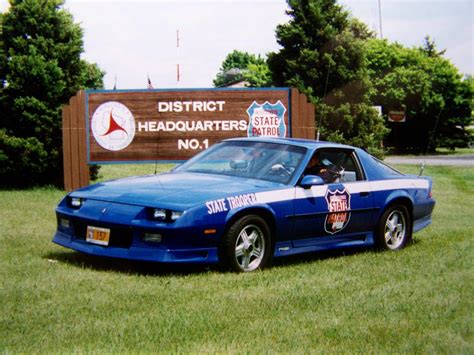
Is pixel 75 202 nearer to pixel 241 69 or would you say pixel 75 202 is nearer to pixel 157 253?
pixel 157 253

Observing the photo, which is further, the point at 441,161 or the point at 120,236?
the point at 441,161

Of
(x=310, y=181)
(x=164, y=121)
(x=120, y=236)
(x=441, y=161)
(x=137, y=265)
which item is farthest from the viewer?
(x=441, y=161)

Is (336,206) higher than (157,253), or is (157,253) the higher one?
(336,206)

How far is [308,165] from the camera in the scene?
27.1 feet

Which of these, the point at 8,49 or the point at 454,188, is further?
the point at 454,188

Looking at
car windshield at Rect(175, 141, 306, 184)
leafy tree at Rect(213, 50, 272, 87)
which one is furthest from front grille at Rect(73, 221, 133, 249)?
leafy tree at Rect(213, 50, 272, 87)

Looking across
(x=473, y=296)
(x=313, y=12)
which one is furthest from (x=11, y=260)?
(x=313, y=12)

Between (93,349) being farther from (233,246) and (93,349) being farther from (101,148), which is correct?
(101,148)

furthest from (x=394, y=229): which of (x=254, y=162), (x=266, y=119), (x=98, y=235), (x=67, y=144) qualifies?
(x=67, y=144)

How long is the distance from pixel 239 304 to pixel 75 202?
2477mm

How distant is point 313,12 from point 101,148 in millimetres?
15769

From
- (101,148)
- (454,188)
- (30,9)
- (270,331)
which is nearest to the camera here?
(270,331)

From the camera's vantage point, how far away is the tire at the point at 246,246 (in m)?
7.11

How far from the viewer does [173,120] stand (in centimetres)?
1612
